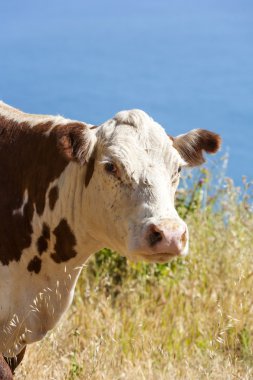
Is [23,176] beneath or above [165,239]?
above

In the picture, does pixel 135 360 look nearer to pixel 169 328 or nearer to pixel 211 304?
A: pixel 169 328

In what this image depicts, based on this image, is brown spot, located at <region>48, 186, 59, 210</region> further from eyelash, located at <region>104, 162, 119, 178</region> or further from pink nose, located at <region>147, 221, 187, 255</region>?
pink nose, located at <region>147, 221, 187, 255</region>

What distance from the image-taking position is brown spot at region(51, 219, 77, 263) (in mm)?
5496

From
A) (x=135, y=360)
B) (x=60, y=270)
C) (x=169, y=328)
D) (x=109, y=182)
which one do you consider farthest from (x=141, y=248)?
(x=169, y=328)

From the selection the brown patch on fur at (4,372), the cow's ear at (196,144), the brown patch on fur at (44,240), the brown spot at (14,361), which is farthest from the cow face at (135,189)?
the brown spot at (14,361)

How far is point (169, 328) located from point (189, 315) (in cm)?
29

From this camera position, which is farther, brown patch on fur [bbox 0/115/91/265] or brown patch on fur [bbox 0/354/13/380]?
brown patch on fur [bbox 0/115/91/265]

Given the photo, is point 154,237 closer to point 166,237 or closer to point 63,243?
point 166,237

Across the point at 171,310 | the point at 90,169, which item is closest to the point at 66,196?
the point at 90,169

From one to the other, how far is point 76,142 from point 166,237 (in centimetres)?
86

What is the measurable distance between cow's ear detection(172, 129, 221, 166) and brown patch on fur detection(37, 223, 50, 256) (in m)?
0.93

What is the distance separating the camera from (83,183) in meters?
5.37

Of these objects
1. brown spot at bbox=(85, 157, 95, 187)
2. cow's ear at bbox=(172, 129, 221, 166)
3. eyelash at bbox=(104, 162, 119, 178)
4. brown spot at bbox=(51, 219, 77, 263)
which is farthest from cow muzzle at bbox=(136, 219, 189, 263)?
cow's ear at bbox=(172, 129, 221, 166)

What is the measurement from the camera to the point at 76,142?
520 centimetres
